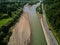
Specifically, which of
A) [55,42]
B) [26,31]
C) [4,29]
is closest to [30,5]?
[26,31]

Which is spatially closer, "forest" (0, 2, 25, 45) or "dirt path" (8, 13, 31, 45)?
"forest" (0, 2, 25, 45)

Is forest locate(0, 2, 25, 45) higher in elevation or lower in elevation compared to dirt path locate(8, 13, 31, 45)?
higher

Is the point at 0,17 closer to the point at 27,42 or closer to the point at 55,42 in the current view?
the point at 27,42

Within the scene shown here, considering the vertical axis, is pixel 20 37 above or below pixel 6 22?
below

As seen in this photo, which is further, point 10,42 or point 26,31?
point 26,31

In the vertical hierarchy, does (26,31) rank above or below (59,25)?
below

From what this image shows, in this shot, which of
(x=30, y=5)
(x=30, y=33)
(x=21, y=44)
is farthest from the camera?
(x=30, y=5)

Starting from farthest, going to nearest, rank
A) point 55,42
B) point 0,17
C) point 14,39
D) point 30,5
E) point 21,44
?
point 30,5, point 0,17, point 14,39, point 21,44, point 55,42

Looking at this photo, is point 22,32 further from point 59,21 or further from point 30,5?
point 30,5

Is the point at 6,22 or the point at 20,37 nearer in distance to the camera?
the point at 20,37

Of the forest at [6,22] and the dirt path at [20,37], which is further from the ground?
the forest at [6,22]

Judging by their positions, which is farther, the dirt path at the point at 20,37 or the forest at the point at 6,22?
the dirt path at the point at 20,37
